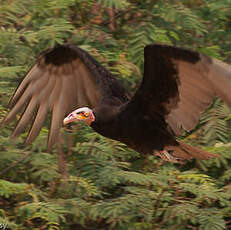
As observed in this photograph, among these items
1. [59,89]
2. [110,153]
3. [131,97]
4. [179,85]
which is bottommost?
[110,153]

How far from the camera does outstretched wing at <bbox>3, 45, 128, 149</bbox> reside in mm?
5578

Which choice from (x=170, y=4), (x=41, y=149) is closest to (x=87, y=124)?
(x=41, y=149)

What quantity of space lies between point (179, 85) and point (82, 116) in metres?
0.71

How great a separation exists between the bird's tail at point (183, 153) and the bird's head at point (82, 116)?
536 millimetres

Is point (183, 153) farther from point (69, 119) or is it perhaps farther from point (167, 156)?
point (69, 119)

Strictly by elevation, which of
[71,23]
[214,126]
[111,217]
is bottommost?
[111,217]

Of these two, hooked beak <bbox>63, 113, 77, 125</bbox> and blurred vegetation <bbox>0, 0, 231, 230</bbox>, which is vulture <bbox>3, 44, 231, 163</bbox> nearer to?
hooked beak <bbox>63, 113, 77, 125</bbox>

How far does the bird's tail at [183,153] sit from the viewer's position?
5277 millimetres

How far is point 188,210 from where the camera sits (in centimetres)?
514

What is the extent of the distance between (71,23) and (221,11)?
1.11 m

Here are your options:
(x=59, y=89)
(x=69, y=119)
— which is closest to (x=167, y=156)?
(x=69, y=119)

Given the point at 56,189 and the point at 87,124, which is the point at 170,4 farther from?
the point at 56,189

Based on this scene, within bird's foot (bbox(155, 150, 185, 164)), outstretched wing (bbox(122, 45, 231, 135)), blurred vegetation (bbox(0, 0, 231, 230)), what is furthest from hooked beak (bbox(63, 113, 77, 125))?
bird's foot (bbox(155, 150, 185, 164))

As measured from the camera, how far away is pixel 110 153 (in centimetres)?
541
